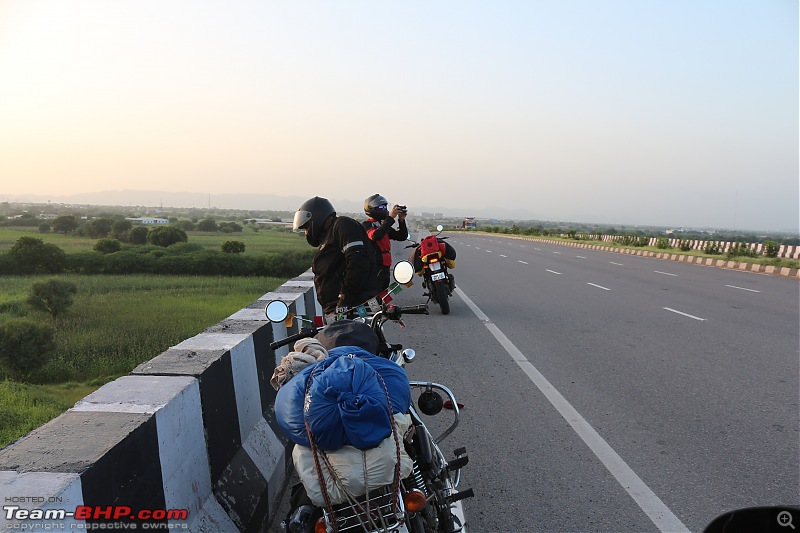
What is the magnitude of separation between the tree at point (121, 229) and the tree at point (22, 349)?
387 inches

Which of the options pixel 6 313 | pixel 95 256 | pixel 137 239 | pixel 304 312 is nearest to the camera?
pixel 304 312

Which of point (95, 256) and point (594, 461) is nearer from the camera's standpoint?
point (594, 461)

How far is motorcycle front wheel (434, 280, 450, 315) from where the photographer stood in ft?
35.6

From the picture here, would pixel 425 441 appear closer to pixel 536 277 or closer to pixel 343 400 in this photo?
pixel 343 400

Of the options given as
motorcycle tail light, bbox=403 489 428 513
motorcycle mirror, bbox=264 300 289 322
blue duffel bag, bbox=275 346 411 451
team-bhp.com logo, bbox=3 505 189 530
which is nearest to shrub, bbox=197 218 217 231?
motorcycle mirror, bbox=264 300 289 322

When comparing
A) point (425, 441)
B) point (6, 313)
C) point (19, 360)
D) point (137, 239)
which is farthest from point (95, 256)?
point (425, 441)

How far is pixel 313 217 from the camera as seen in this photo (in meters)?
4.31

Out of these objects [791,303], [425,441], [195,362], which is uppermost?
[195,362]

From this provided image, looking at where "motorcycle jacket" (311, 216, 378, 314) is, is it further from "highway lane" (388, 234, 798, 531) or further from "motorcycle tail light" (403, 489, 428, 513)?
"motorcycle tail light" (403, 489, 428, 513)

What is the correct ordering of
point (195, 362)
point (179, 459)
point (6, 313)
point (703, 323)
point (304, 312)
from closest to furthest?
point (179, 459), point (195, 362), point (304, 312), point (6, 313), point (703, 323)

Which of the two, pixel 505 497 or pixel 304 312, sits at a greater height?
pixel 304 312

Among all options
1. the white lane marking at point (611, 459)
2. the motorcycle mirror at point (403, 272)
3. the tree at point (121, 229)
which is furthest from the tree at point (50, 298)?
the tree at point (121, 229)

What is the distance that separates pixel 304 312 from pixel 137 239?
11271 mm

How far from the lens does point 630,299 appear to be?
1306 centimetres
